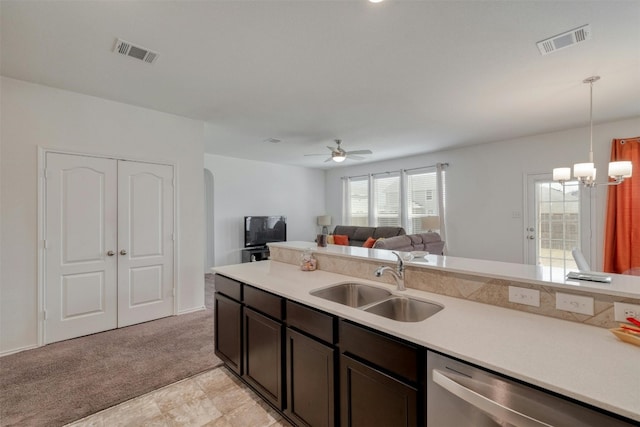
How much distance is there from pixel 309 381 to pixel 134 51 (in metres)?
2.90

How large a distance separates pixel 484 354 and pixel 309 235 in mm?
7612

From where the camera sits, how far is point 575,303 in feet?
4.36

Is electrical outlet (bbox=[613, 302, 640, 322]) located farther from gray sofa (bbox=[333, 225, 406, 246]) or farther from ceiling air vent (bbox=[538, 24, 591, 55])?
gray sofa (bbox=[333, 225, 406, 246])

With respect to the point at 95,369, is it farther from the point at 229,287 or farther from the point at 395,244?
the point at 395,244

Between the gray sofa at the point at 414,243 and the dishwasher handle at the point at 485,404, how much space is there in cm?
359

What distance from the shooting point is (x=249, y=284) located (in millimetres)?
2168

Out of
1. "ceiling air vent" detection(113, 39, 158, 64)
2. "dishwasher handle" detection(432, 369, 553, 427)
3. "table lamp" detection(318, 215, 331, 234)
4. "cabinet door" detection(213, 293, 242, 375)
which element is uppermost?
"ceiling air vent" detection(113, 39, 158, 64)

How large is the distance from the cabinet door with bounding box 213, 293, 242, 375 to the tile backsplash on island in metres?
0.95

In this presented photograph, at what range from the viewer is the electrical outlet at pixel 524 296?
1.43 meters

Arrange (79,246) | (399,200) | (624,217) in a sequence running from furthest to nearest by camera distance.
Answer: (399,200), (624,217), (79,246)

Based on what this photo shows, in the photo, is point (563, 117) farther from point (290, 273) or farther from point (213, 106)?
point (213, 106)

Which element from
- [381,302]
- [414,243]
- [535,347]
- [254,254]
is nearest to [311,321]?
[381,302]

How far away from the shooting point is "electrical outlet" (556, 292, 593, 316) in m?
1.30

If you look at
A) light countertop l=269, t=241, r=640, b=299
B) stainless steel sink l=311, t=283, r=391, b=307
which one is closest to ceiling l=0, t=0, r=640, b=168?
light countertop l=269, t=241, r=640, b=299
